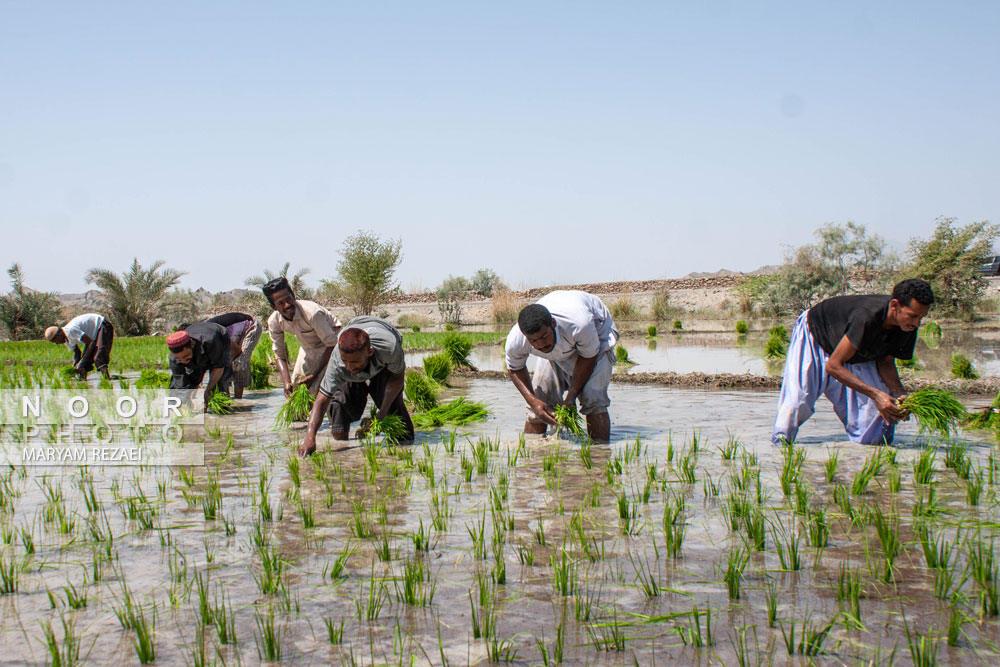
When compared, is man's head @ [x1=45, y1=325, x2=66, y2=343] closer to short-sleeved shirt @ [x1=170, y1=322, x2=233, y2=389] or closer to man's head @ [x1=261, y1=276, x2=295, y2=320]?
short-sleeved shirt @ [x1=170, y1=322, x2=233, y2=389]

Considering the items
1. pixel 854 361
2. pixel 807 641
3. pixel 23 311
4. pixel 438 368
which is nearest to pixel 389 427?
pixel 854 361

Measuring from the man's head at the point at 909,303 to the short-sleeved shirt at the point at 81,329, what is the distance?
30.8ft

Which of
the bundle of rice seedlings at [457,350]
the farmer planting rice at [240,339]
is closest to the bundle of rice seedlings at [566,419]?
the farmer planting rice at [240,339]

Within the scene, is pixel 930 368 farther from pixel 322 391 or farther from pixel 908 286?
pixel 322 391

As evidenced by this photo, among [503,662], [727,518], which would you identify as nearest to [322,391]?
[727,518]

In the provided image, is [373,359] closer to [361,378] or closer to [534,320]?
[361,378]

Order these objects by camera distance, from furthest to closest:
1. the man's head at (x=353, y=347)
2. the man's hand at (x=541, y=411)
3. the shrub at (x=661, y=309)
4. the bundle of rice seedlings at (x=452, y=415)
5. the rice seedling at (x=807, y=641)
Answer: the shrub at (x=661, y=309), the bundle of rice seedlings at (x=452, y=415), the man's hand at (x=541, y=411), the man's head at (x=353, y=347), the rice seedling at (x=807, y=641)

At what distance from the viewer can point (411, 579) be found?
301 centimetres

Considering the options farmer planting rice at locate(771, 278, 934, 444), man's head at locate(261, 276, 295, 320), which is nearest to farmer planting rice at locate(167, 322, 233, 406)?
man's head at locate(261, 276, 295, 320)

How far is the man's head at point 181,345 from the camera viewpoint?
7234 millimetres

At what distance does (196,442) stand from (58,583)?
11.8 ft

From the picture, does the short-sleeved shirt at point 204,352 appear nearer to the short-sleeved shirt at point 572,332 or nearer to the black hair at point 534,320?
the short-sleeved shirt at point 572,332

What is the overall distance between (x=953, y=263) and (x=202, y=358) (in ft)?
67.6

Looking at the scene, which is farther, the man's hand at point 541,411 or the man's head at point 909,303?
the man's hand at point 541,411
